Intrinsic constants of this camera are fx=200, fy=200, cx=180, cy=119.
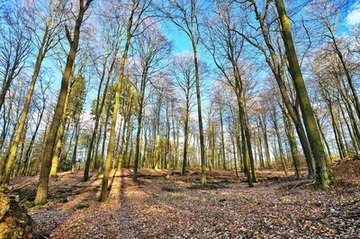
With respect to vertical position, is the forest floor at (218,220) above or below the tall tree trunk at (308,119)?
below

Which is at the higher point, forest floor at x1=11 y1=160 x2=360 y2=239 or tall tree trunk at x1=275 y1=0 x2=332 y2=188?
tall tree trunk at x1=275 y1=0 x2=332 y2=188

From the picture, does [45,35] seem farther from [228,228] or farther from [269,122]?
[269,122]

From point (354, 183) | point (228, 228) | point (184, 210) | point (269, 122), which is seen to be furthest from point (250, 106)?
point (228, 228)

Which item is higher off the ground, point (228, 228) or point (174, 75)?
point (174, 75)

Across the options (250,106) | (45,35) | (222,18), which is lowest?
(250,106)

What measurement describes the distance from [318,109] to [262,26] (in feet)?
69.9

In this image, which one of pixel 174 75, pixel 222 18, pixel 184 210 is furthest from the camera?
pixel 174 75

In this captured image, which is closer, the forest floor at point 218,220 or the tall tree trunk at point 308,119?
the forest floor at point 218,220

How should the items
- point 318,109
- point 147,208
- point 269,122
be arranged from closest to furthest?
point 147,208
point 318,109
point 269,122

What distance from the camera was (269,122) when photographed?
1220 inches

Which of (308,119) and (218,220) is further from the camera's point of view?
(308,119)

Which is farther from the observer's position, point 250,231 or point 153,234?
point 153,234

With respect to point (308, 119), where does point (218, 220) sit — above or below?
below

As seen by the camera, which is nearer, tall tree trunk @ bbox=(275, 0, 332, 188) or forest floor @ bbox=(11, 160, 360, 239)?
forest floor @ bbox=(11, 160, 360, 239)
